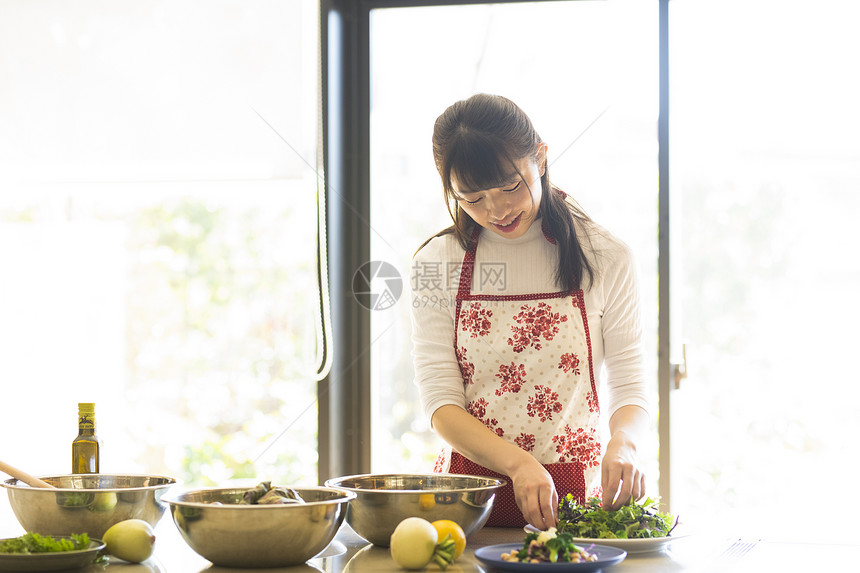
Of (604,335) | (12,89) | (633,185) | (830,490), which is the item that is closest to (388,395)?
(633,185)

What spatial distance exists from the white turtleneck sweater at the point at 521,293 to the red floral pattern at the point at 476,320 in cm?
3

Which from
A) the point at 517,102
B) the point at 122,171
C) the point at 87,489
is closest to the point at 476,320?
the point at 87,489

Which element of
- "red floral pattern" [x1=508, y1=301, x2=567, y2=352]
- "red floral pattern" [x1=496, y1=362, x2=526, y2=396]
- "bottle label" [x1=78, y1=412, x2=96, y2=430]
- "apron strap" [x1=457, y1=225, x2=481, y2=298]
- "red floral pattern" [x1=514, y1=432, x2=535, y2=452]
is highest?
"apron strap" [x1=457, y1=225, x2=481, y2=298]

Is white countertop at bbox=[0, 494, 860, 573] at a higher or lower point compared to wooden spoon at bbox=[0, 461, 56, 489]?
lower

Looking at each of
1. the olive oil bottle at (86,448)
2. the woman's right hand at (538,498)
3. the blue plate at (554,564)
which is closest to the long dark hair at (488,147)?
the woman's right hand at (538,498)

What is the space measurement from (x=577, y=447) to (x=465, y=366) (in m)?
0.28

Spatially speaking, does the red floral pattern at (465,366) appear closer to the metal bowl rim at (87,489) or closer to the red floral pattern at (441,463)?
the red floral pattern at (441,463)

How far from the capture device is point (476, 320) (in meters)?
1.80

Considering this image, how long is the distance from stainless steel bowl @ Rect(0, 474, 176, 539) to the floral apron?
2.21 feet

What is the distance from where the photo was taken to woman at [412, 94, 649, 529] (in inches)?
64.9

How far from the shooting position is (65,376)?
3166 millimetres

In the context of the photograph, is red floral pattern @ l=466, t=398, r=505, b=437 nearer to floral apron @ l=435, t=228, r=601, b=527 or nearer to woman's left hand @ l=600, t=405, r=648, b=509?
floral apron @ l=435, t=228, r=601, b=527

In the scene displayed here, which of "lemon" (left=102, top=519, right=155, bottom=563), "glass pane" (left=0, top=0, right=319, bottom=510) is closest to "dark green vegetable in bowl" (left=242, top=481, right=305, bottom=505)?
"lemon" (left=102, top=519, right=155, bottom=563)

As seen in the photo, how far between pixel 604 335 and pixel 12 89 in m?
2.19
